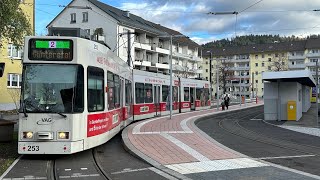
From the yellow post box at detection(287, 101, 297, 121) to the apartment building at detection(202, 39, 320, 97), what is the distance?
94525mm

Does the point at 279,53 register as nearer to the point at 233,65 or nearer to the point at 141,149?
the point at 233,65

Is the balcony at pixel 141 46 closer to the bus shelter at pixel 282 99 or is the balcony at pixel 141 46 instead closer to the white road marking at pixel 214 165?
the bus shelter at pixel 282 99

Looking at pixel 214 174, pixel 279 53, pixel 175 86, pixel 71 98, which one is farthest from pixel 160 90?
pixel 279 53

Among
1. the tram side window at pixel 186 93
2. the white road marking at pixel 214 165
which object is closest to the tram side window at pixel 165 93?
the tram side window at pixel 186 93

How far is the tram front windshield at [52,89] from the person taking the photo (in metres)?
10.5

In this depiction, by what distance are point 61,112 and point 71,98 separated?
45 cm

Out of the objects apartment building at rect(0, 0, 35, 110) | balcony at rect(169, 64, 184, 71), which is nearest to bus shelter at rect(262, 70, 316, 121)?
apartment building at rect(0, 0, 35, 110)

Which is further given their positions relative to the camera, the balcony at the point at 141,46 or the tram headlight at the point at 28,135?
the balcony at the point at 141,46

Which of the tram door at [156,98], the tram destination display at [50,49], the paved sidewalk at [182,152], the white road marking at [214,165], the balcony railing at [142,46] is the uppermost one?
the balcony railing at [142,46]

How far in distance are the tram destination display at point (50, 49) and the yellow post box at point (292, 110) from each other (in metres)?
18.5

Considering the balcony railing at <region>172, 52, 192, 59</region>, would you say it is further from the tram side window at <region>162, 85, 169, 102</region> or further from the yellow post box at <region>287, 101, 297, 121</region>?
the yellow post box at <region>287, 101, 297, 121</region>

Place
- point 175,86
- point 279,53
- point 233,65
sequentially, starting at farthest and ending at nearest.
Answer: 1. point 233,65
2. point 279,53
3. point 175,86

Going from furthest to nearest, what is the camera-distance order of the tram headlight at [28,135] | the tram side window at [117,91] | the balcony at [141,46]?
the balcony at [141,46] → the tram side window at [117,91] → the tram headlight at [28,135]

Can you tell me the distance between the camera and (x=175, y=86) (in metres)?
31.8
